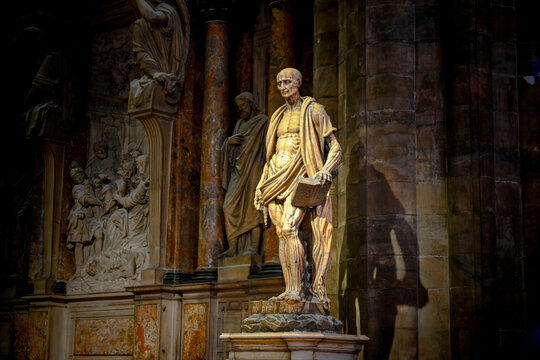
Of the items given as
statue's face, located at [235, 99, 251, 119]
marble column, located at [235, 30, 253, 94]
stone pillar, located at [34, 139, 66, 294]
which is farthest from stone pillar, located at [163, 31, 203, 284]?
stone pillar, located at [34, 139, 66, 294]

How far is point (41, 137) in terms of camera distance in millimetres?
15672

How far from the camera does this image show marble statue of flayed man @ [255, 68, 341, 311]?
10031 millimetres

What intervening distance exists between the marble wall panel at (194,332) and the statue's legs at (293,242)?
12.1ft

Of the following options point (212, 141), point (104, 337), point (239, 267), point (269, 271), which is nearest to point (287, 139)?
point (269, 271)

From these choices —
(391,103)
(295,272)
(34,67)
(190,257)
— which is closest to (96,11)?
(34,67)

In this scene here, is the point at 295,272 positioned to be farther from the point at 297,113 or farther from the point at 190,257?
the point at 190,257

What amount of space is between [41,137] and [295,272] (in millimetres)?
7052

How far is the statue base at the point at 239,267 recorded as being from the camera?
43.3 feet

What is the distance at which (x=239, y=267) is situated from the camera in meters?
13.3

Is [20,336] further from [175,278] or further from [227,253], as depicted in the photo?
[227,253]

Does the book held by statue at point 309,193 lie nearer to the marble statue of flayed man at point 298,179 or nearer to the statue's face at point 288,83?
the marble statue of flayed man at point 298,179

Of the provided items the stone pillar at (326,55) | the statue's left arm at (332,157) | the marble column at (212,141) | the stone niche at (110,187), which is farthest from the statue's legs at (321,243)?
the stone niche at (110,187)

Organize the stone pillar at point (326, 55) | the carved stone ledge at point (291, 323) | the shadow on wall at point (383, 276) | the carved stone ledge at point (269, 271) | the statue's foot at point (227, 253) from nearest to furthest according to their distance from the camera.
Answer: the carved stone ledge at point (291, 323), the shadow on wall at point (383, 276), the stone pillar at point (326, 55), the carved stone ledge at point (269, 271), the statue's foot at point (227, 253)

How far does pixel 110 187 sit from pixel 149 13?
2906mm
